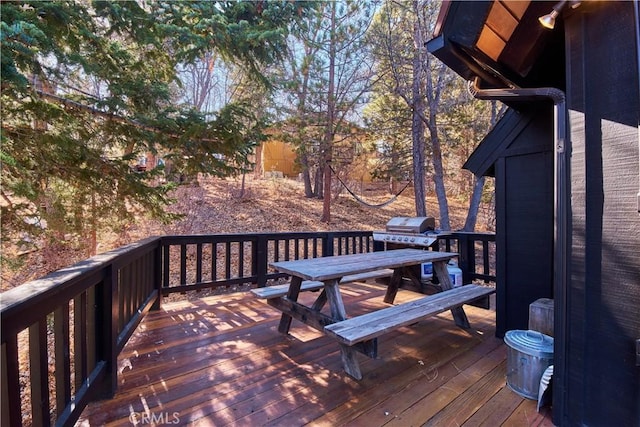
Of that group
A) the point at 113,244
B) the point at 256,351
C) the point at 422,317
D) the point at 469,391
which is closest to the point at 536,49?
the point at 422,317

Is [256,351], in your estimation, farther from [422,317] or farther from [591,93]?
[591,93]

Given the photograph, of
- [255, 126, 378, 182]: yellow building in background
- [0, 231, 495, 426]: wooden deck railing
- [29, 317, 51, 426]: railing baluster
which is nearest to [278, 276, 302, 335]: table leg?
[0, 231, 495, 426]: wooden deck railing

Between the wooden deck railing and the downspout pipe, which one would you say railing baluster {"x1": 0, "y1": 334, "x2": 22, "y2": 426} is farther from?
the downspout pipe

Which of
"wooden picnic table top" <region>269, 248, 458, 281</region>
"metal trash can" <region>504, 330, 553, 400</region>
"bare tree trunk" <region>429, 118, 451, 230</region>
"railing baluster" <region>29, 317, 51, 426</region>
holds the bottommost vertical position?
"metal trash can" <region>504, 330, 553, 400</region>

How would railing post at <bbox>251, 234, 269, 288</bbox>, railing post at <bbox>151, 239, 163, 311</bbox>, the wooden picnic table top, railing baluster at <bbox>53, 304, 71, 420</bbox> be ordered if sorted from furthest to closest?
railing post at <bbox>251, 234, 269, 288</bbox> → railing post at <bbox>151, 239, 163, 311</bbox> → the wooden picnic table top → railing baluster at <bbox>53, 304, 71, 420</bbox>

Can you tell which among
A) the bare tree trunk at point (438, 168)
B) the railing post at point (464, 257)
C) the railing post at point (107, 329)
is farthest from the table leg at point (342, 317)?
the bare tree trunk at point (438, 168)

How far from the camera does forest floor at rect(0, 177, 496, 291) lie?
650 cm

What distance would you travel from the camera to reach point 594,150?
5.06 feet

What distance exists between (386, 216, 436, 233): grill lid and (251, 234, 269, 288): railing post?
73.5 inches

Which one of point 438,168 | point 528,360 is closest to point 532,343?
point 528,360

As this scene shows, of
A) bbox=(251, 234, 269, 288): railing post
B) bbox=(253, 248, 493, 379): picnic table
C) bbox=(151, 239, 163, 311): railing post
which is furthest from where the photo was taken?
bbox=(251, 234, 269, 288): railing post

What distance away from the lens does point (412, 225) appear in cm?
445

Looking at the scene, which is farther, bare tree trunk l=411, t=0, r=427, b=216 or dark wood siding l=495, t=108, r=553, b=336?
bare tree trunk l=411, t=0, r=427, b=216

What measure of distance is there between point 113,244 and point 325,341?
6.90 metres
